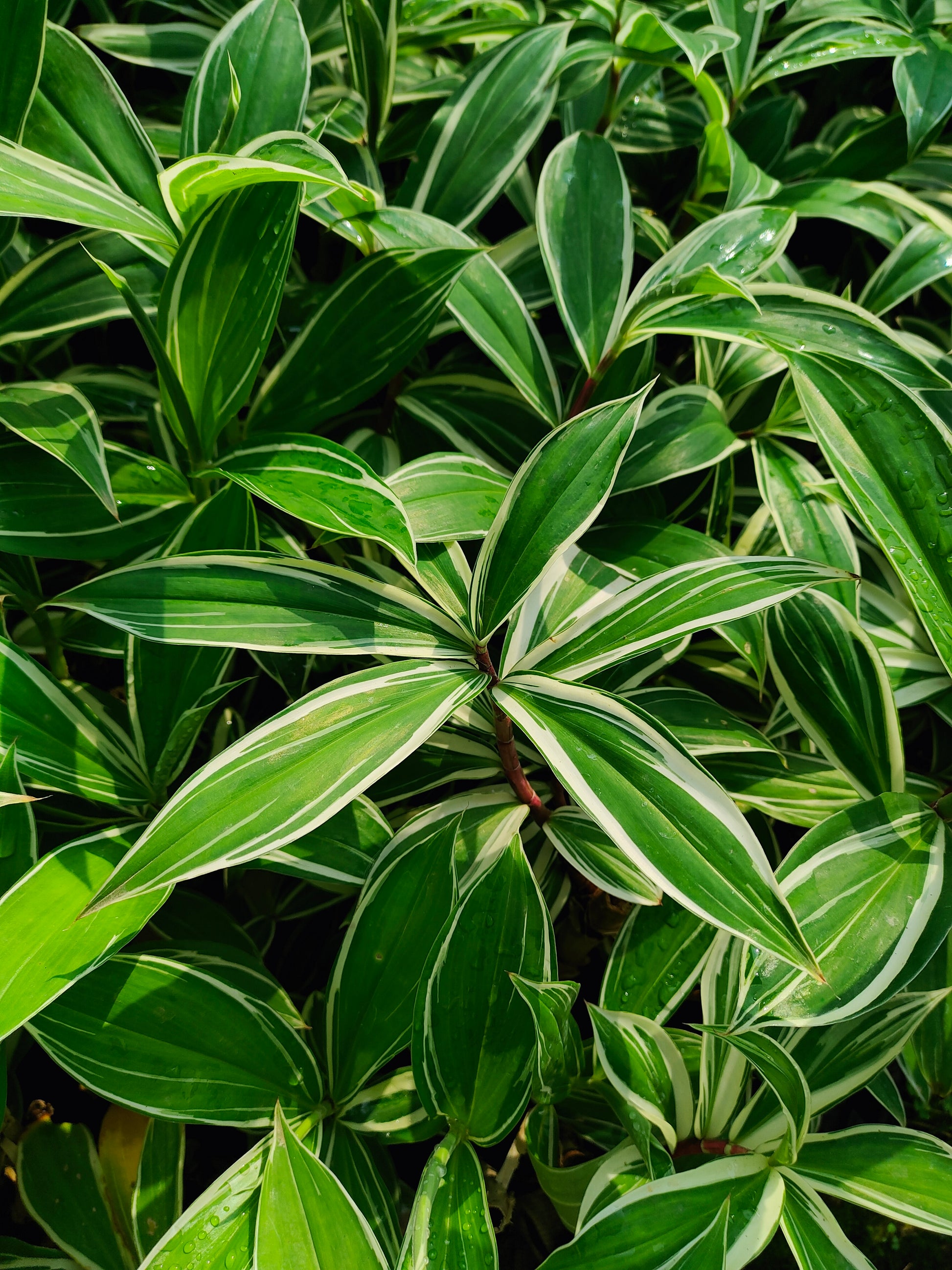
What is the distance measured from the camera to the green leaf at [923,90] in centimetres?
104

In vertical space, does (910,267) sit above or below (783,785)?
above

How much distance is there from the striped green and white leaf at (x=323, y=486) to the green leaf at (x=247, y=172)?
0.63 feet

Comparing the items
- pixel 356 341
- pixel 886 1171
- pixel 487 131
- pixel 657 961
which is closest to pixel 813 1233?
pixel 886 1171

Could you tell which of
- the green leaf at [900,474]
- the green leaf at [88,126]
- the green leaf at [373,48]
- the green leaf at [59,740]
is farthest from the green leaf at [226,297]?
the green leaf at [900,474]

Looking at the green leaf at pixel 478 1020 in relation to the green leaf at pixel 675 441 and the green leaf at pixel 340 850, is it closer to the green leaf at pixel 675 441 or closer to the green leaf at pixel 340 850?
the green leaf at pixel 340 850

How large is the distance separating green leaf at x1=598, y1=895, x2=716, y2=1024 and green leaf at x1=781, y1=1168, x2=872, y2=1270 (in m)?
0.16

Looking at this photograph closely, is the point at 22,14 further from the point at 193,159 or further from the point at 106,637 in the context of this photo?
the point at 106,637

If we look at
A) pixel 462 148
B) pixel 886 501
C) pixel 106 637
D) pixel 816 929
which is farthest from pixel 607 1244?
pixel 462 148

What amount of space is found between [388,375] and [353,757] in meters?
0.46

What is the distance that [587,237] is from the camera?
917 mm

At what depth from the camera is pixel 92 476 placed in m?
0.74

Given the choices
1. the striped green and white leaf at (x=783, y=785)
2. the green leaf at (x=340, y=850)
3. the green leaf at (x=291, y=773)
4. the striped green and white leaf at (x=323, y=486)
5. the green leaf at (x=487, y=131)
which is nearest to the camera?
the green leaf at (x=291, y=773)

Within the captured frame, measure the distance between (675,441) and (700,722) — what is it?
0.93 feet

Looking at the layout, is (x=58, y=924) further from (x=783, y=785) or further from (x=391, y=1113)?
(x=783, y=785)
